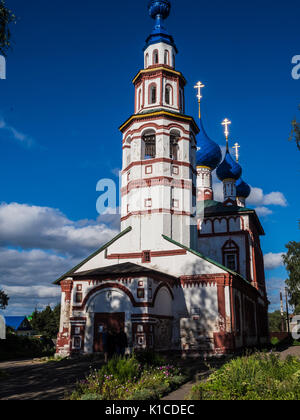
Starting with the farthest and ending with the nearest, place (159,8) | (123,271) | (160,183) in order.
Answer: (159,8)
(160,183)
(123,271)

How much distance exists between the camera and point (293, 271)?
119 feet

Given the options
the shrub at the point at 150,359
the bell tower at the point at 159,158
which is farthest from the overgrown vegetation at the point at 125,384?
the bell tower at the point at 159,158

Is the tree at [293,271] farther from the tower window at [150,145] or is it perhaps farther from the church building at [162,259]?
the tower window at [150,145]

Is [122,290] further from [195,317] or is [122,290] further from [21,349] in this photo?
[21,349]

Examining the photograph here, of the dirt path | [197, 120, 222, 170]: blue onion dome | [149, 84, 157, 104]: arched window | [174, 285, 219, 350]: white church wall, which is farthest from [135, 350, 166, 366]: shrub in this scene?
[197, 120, 222, 170]: blue onion dome

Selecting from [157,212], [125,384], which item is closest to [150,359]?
[125,384]

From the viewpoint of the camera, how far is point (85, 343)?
1864 centimetres

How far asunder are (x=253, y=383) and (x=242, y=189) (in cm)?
3246

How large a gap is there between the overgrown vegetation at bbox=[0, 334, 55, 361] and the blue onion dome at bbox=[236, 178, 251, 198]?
2307 cm

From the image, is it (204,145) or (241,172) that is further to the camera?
(241,172)

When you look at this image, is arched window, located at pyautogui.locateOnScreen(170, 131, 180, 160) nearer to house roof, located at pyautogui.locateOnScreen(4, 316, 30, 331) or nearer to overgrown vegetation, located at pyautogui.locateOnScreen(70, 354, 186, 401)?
overgrown vegetation, located at pyautogui.locateOnScreen(70, 354, 186, 401)

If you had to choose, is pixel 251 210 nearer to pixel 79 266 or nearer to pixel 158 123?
pixel 158 123

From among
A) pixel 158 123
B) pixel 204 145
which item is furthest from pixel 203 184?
pixel 158 123

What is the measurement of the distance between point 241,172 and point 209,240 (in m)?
10.9
